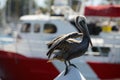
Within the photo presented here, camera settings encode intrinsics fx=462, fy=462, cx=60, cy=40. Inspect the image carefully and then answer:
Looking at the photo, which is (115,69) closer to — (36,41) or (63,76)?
(36,41)

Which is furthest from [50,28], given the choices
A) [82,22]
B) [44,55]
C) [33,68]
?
[82,22]

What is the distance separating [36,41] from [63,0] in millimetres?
2496

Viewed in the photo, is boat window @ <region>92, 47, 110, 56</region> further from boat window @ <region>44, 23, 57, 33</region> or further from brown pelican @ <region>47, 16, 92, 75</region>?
brown pelican @ <region>47, 16, 92, 75</region>

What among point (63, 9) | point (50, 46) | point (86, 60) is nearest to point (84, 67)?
point (86, 60)

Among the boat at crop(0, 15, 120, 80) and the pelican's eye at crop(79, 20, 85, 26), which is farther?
the boat at crop(0, 15, 120, 80)

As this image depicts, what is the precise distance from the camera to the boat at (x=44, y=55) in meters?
14.1

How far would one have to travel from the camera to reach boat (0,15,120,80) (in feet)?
46.2

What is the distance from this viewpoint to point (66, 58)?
5.77 meters

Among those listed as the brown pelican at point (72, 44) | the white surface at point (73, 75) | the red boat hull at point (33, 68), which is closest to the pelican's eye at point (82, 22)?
the brown pelican at point (72, 44)

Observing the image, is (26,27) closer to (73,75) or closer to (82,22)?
(82,22)

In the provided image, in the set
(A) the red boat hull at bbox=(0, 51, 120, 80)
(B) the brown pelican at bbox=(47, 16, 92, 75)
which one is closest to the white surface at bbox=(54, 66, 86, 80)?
(B) the brown pelican at bbox=(47, 16, 92, 75)

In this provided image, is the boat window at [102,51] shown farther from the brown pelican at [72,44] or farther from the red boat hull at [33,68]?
the brown pelican at [72,44]

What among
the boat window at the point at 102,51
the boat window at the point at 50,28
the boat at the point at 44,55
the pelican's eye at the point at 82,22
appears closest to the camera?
the pelican's eye at the point at 82,22

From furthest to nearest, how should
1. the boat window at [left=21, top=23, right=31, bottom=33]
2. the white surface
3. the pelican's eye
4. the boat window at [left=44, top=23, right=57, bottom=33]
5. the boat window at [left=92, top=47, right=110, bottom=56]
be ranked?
the boat window at [left=21, top=23, right=31, bottom=33] < the boat window at [left=44, top=23, right=57, bottom=33] < the boat window at [left=92, top=47, right=110, bottom=56] < the pelican's eye < the white surface
